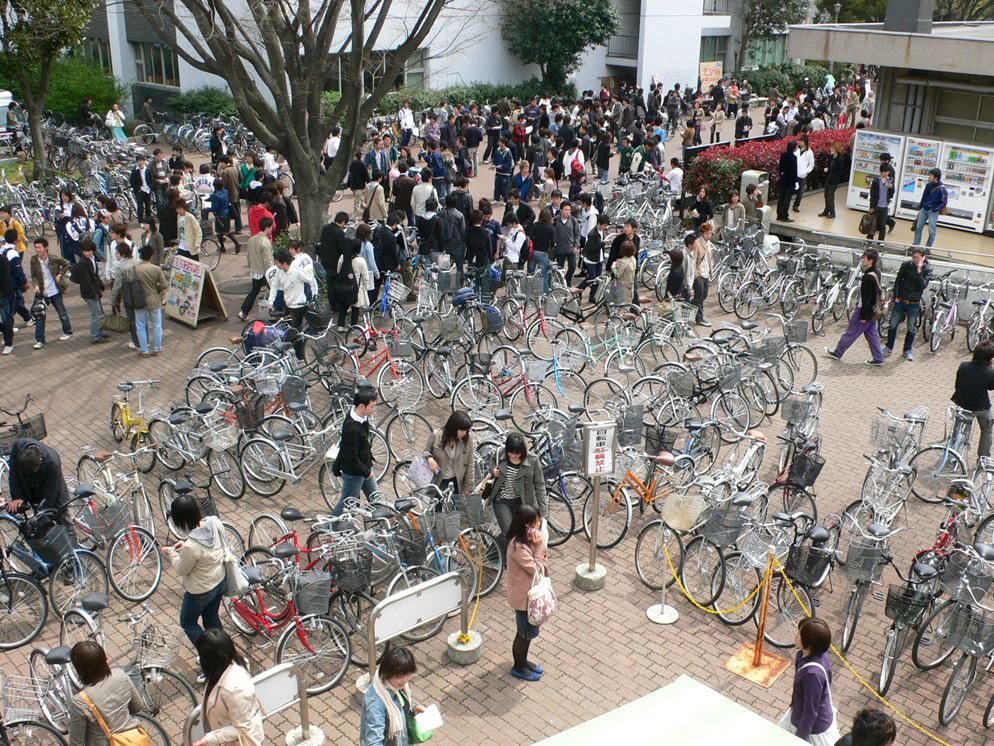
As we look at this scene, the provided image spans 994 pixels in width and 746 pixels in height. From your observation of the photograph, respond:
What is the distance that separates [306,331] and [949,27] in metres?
17.1

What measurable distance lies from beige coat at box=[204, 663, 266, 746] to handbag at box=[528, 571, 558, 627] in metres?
2.02

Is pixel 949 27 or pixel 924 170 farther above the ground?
pixel 949 27

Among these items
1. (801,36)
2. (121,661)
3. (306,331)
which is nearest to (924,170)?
(801,36)

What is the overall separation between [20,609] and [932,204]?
14.5 metres

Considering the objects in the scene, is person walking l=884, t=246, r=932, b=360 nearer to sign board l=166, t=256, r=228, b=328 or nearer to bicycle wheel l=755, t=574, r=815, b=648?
bicycle wheel l=755, t=574, r=815, b=648

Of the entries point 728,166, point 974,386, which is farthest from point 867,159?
point 974,386

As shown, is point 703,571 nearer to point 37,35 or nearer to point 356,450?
point 356,450

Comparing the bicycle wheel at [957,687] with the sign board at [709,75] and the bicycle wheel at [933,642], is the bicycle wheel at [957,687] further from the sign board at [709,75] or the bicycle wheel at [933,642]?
the sign board at [709,75]

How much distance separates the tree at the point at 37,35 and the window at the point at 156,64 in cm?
1065

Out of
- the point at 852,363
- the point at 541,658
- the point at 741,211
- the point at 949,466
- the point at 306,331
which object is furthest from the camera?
A: the point at 741,211

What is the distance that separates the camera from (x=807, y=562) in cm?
712

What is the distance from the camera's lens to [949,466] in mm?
9148

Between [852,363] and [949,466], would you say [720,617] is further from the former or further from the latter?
[852,363]

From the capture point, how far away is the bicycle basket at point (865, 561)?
6.96 meters
